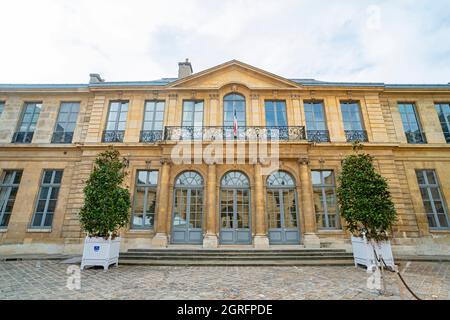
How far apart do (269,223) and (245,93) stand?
604 cm

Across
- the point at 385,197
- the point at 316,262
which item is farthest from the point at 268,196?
the point at 385,197

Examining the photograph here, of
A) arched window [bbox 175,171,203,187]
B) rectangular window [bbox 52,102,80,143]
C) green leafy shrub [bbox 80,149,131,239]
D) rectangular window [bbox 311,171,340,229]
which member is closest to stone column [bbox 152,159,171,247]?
arched window [bbox 175,171,203,187]

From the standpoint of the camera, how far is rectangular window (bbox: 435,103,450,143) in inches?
410

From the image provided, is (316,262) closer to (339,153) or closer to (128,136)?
(339,153)

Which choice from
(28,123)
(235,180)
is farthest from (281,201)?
(28,123)

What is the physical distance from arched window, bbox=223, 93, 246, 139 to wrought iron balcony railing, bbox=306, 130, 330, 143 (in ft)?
9.85

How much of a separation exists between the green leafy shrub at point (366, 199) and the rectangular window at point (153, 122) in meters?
7.56

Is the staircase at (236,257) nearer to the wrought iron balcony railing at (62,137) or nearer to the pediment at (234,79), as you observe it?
the wrought iron balcony railing at (62,137)

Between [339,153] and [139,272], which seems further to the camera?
[339,153]

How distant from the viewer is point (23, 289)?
4430mm

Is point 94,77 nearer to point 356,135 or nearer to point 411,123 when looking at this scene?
point 356,135

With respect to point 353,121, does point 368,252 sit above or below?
below

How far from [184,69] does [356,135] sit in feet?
30.2

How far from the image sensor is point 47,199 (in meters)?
9.46
